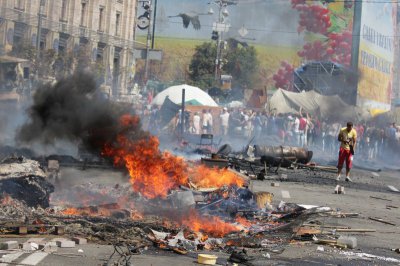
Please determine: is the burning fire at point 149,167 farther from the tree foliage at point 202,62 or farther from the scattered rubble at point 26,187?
the tree foliage at point 202,62

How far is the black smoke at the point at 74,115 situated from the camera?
15062 millimetres

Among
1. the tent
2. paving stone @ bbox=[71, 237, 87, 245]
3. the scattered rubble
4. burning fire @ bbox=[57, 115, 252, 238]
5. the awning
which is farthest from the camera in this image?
the tent

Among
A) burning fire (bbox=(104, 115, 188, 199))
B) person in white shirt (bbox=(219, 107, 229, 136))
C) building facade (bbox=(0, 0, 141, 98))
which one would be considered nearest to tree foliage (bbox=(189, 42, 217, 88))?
building facade (bbox=(0, 0, 141, 98))

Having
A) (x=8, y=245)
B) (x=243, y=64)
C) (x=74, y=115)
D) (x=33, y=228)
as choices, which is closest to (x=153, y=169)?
(x=74, y=115)

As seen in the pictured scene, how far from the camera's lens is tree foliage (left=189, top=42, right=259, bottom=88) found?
6462 centimetres

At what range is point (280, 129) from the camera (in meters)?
35.9

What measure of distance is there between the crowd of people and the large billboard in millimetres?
20338

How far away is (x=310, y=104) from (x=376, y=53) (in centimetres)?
3094

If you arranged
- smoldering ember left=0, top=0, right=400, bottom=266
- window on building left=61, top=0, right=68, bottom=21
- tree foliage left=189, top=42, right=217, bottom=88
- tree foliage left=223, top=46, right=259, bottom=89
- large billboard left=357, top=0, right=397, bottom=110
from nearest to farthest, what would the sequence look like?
smoldering ember left=0, top=0, right=400, bottom=266, window on building left=61, top=0, right=68, bottom=21, large billboard left=357, top=0, right=397, bottom=110, tree foliage left=223, top=46, right=259, bottom=89, tree foliage left=189, top=42, right=217, bottom=88

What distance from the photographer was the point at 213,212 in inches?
418

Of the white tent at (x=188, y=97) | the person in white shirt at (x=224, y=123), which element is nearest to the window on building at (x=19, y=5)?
the person in white shirt at (x=224, y=123)

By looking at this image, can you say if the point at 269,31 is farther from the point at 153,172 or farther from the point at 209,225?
the point at 209,225

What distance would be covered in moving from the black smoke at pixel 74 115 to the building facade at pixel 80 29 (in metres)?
5.30

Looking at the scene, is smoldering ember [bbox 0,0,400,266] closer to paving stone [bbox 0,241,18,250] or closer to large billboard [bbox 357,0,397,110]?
paving stone [bbox 0,241,18,250]
